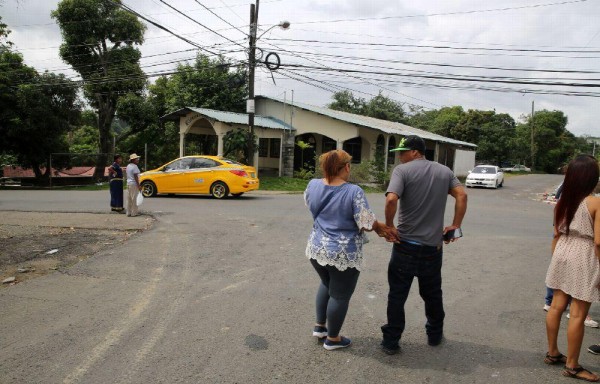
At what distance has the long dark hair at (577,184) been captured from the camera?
3.62 m

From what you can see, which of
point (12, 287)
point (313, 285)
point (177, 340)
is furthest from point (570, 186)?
point (12, 287)

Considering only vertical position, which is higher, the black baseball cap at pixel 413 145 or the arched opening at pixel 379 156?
the arched opening at pixel 379 156

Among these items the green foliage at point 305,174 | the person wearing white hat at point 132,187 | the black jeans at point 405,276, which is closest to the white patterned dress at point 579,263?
the black jeans at point 405,276

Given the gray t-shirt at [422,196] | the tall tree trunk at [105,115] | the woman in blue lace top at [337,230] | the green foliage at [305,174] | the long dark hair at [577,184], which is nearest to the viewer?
the long dark hair at [577,184]

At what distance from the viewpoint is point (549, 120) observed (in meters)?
59.0

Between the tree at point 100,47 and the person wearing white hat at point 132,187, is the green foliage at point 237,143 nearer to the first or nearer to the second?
the tree at point 100,47

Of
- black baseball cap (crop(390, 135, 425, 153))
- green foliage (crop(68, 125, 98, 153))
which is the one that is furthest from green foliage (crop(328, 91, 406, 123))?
black baseball cap (crop(390, 135, 425, 153))

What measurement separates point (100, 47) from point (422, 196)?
27729 millimetres

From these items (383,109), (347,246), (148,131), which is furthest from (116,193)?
(383,109)

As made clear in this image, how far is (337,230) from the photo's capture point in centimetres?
378

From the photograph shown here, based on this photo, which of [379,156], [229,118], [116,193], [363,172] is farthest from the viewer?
[379,156]

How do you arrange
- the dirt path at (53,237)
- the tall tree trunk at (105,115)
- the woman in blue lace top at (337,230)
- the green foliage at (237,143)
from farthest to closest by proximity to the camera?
the tall tree trunk at (105,115)
the green foliage at (237,143)
the dirt path at (53,237)
the woman in blue lace top at (337,230)

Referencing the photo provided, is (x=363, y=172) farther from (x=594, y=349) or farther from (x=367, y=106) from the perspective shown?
(x=367, y=106)

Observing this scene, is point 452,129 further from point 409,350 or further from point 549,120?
point 409,350
